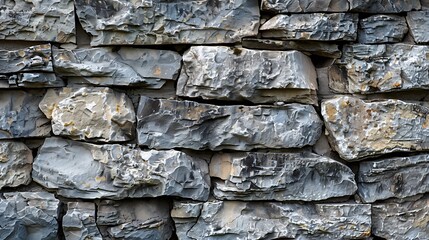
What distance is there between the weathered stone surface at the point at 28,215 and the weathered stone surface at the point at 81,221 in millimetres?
45

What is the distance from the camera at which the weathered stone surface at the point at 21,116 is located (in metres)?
1.73

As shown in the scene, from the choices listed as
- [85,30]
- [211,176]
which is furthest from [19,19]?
[211,176]

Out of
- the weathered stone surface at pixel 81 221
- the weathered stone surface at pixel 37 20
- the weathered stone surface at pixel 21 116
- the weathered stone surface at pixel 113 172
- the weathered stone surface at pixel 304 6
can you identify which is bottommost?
the weathered stone surface at pixel 81 221

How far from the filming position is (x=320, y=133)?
180 cm

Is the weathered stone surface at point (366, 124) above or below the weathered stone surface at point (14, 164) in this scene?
above

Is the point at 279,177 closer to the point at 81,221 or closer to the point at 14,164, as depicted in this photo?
the point at 81,221

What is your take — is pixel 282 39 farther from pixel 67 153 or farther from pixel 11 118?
pixel 11 118

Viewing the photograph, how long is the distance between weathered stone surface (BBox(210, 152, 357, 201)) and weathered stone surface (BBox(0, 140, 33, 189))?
2.06ft

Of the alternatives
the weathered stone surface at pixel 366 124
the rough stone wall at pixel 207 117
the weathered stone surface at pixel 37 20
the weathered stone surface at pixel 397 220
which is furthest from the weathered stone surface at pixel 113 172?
the weathered stone surface at pixel 397 220

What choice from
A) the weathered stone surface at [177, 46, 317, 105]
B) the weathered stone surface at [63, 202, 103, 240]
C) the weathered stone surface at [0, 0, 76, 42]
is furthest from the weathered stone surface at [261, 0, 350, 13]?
the weathered stone surface at [63, 202, 103, 240]

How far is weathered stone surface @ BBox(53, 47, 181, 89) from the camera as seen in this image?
5.59ft

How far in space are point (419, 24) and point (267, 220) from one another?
2.77 feet

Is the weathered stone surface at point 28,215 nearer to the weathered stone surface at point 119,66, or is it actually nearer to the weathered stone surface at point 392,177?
the weathered stone surface at point 119,66

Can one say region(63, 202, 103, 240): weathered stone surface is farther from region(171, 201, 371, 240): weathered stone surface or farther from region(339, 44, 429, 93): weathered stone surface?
region(339, 44, 429, 93): weathered stone surface
